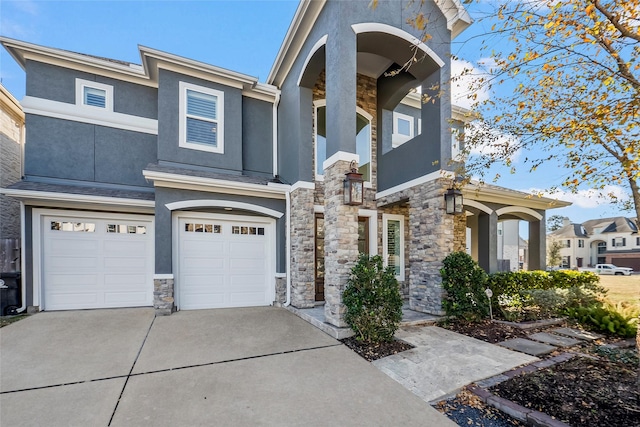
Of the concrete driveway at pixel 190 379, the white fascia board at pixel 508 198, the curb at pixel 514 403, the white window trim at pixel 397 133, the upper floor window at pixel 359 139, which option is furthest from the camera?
the white window trim at pixel 397 133

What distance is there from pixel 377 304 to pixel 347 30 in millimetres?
5334

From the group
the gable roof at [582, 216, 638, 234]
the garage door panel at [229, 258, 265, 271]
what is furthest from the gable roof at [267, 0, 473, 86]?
the gable roof at [582, 216, 638, 234]

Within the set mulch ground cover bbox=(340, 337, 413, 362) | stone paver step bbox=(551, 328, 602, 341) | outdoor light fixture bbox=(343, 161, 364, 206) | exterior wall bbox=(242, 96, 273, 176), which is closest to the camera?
mulch ground cover bbox=(340, 337, 413, 362)

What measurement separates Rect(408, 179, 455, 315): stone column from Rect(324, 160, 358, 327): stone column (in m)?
2.16

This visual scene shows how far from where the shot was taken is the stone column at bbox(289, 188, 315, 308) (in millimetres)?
6938

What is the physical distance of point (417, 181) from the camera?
698 centimetres

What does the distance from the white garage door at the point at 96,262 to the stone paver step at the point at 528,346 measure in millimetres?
8057

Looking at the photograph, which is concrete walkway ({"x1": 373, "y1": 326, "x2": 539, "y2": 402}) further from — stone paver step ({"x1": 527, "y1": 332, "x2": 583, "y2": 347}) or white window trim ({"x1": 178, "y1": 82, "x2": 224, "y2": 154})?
white window trim ({"x1": 178, "y1": 82, "x2": 224, "y2": 154})

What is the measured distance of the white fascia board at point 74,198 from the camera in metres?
5.95

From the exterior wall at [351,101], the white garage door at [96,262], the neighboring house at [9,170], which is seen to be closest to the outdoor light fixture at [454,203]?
the exterior wall at [351,101]

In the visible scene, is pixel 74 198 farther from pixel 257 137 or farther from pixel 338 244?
pixel 338 244

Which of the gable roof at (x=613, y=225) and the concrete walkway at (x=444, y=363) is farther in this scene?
the gable roof at (x=613, y=225)

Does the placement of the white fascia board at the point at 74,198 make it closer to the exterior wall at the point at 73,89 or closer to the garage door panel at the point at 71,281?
the garage door panel at the point at 71,281

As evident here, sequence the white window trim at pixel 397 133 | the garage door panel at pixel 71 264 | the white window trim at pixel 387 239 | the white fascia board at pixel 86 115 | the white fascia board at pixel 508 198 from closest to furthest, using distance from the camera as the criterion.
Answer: the garage door panel at pixel 71 264, the white fascia board at pixel 86 115, the white window trim at pixel 387 239, the white fascia board at pixel 508 198, the white window trim at pixel 397 133
